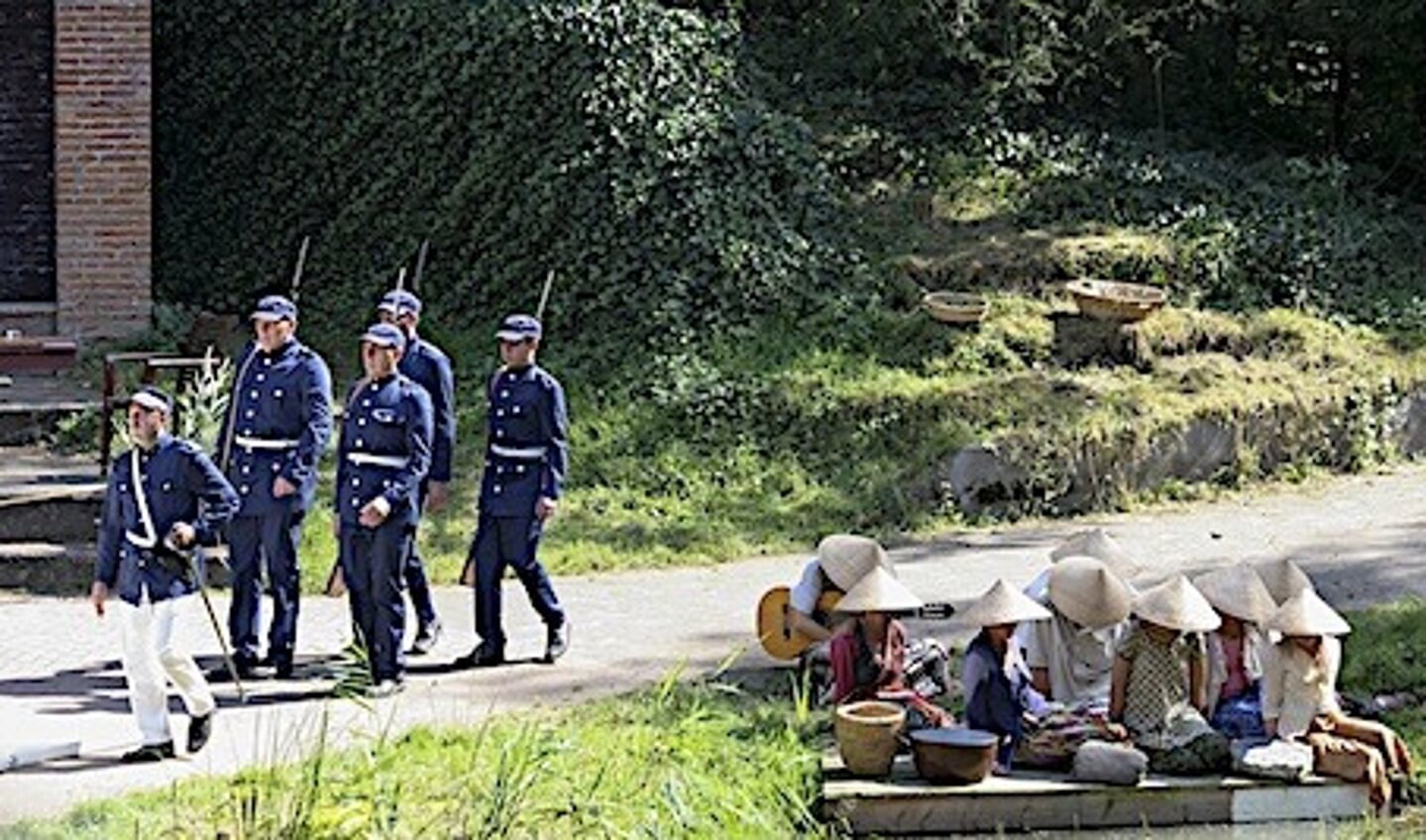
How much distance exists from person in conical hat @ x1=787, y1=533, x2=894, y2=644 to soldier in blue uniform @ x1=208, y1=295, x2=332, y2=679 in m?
2.34

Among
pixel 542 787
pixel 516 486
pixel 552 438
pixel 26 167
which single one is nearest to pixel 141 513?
pixel 516 486

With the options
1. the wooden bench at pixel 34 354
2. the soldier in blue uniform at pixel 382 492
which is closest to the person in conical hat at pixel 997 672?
the soldier in blue uniform at pixel 382 492

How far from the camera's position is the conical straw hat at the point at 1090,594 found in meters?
12.1

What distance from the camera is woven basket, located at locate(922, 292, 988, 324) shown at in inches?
728

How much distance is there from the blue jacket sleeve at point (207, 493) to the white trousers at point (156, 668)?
35cm

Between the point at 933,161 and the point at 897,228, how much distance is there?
1018mm

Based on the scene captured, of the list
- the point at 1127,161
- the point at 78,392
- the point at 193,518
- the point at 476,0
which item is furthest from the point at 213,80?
the point at 193,518

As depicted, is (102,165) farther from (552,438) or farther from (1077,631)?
(1077,631)

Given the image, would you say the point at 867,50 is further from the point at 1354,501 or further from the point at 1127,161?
the point at 1354,501

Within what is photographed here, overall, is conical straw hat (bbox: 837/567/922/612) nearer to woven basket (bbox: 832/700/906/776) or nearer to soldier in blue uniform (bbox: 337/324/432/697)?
woven basket (bbox: 832/700/906/776)

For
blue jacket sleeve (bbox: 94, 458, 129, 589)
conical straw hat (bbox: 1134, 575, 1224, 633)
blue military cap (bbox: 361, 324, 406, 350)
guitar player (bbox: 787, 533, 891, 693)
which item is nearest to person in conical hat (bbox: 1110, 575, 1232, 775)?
conical straw hat (bbox: 1134, 575, 1224, 633)

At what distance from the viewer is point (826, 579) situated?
12.9 metres

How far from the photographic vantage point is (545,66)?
19.8 meters

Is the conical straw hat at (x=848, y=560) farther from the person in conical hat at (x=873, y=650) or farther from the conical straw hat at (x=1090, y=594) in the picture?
the conical straw hat at (x=1090, y=594)
